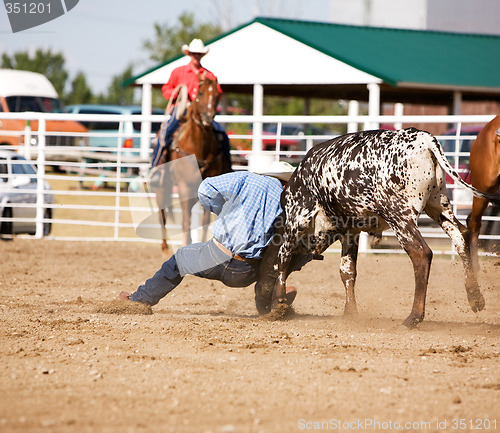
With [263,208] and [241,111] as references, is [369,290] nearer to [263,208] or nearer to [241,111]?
[263,208]

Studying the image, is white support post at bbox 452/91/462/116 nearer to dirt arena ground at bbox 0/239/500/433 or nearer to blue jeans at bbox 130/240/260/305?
dirt arena ground at bbox 0/239/500/433

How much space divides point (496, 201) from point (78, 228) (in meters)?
11.7

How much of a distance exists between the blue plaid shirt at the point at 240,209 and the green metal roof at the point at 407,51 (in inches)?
369

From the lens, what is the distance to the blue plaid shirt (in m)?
5.33

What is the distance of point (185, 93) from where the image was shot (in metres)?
9.26

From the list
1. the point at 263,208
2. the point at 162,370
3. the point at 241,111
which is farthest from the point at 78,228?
the point at 241,111

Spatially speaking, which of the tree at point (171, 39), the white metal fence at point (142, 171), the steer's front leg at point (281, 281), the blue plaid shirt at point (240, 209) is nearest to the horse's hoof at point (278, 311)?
the steer's front leg at point (281, 281)

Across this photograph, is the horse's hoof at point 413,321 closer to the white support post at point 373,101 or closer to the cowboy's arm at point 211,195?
the cowboy's arm at point 211,195

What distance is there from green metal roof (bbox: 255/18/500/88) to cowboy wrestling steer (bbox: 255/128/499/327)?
9.18 meters

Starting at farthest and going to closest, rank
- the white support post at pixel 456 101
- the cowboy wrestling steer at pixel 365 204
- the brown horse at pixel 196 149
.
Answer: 1. the white support post at pixel 456 101
2. the brown horse at pixel 196 149
3. the cowboy wrestling steer at pixel 365 204

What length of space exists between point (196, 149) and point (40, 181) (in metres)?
3.37

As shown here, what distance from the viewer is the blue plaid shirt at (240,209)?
5.33 metres

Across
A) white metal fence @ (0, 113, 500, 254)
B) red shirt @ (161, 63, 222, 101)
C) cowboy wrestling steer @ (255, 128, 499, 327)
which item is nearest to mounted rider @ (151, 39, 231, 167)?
red shirt @ (161, 63, 222, 101)

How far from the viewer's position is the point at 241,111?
3253 centimetres
